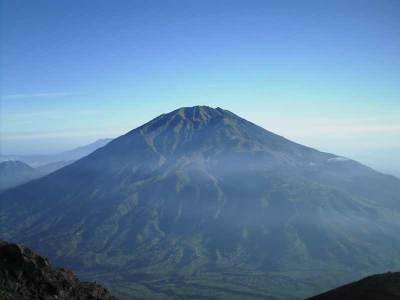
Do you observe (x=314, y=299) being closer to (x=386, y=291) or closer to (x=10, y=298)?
(x=386, y=291)

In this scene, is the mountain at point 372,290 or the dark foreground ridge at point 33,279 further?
the mountain at point 372,290

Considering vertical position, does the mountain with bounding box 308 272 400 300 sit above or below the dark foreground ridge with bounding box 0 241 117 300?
below

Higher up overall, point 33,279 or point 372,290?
point 33,279

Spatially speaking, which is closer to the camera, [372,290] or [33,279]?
[33,279]

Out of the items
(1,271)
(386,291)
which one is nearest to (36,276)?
(1,271)

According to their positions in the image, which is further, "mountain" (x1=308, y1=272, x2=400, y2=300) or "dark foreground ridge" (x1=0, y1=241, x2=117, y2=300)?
"mountain" (x1=308, y1=272, x2=400, y2=300)

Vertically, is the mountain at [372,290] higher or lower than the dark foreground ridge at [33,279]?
lower
